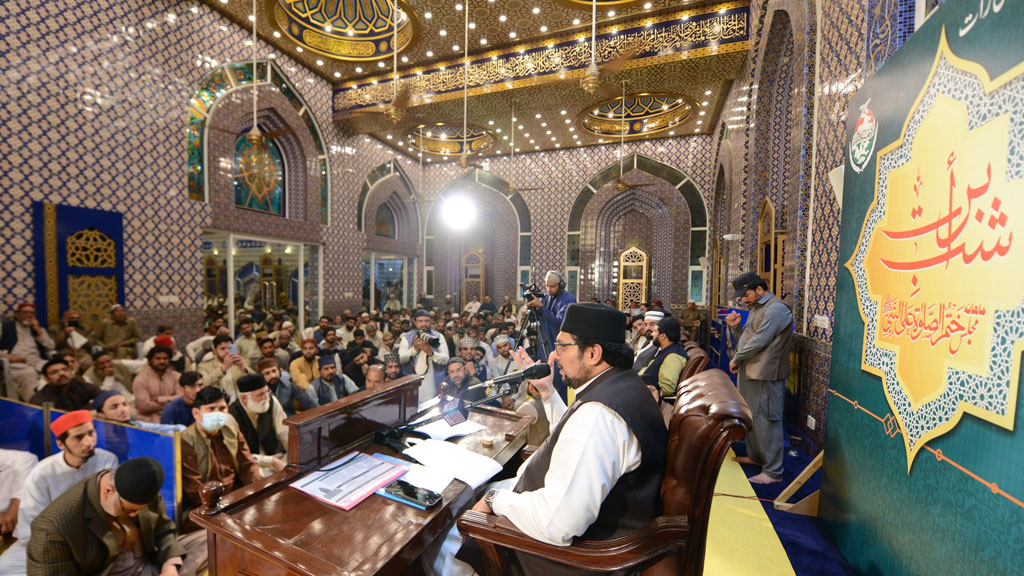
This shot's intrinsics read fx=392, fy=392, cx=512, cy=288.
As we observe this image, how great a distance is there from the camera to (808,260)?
3.41 m

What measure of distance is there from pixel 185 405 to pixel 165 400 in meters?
1.00

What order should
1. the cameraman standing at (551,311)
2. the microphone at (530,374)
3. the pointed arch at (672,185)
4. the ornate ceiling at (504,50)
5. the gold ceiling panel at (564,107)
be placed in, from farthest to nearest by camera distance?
the pointed arch at (672,185), the gold ceiling panel at (564,107), the ornate ceiling at (504,50), the cameraman standing at (551,311), the microphone at (530,374)

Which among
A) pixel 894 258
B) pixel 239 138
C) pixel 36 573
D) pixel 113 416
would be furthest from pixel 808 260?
pixel 239 138

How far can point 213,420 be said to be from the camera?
7.54 ft

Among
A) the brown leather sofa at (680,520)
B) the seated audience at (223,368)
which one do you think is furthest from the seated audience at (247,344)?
the brown leather sofa at (680,520)

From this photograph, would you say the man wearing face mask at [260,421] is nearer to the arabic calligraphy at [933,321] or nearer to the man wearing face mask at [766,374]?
the arabic calligraphy at [933,321]

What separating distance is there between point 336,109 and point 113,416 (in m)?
7.38

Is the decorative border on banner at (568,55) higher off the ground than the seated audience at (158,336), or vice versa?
the decorative border on banner at (568,55)

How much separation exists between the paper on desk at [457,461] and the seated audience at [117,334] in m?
5.27

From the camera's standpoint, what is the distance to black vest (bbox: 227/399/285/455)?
8.80 ft

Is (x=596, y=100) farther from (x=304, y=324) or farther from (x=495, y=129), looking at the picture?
(x=304, y=324)

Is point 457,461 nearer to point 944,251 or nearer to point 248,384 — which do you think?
point 248,384

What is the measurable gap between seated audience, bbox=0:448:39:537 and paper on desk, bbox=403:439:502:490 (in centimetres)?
264

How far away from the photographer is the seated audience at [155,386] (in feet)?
11.5
